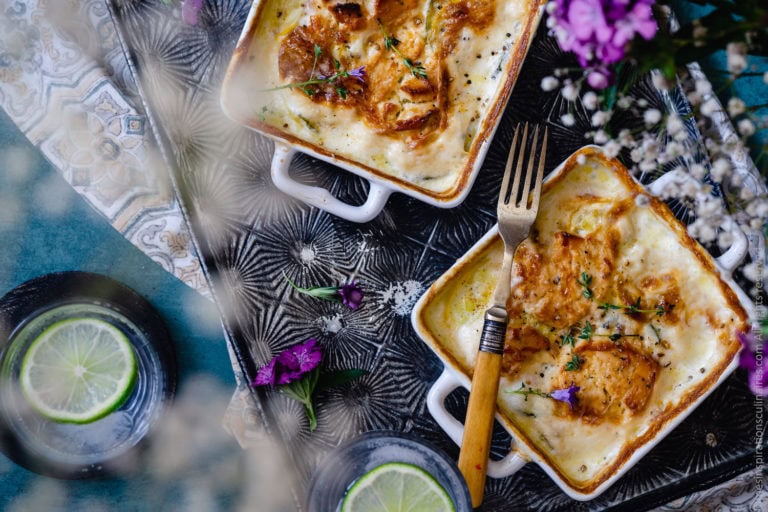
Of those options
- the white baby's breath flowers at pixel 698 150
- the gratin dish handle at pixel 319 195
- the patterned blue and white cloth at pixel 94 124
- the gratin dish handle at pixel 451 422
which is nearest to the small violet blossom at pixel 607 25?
the white baby's breath flowers at pixel 698 150

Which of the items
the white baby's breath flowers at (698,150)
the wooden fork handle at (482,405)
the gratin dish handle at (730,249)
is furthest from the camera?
the gratin dish handle at (730,249)

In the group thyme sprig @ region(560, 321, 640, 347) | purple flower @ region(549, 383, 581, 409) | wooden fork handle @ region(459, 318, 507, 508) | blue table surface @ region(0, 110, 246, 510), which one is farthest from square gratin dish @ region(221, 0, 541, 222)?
blue table surface @ region(0, 110, 246, 510)

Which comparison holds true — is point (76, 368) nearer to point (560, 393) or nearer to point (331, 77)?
point (331, 77)

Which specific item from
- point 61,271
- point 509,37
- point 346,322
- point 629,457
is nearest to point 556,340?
point 629,457

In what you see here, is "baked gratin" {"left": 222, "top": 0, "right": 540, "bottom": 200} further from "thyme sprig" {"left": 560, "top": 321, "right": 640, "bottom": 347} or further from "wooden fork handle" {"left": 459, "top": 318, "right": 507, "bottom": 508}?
"thyme sprig" {"left": 560, "top": 321, "right": 640, "bottom": 347}

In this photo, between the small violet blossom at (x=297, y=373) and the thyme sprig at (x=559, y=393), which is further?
the small violet blossom at (x=297, y=373)

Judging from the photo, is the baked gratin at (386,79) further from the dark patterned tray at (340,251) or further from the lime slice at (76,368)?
the lime slice at (76,368)
